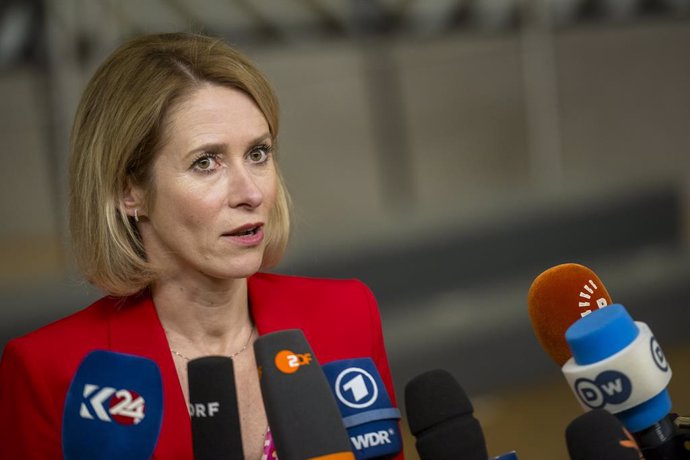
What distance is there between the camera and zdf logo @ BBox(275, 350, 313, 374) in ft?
2.81

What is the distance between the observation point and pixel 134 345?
4.43 ft

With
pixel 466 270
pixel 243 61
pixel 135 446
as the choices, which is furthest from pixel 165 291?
pixel 466 270

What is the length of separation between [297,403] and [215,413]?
0.06 meters

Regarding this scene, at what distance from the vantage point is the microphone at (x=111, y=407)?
937mm

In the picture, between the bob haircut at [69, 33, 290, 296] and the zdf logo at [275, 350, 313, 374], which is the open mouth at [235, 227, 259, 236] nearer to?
the bob haircut at [69, 33, 290, 296]

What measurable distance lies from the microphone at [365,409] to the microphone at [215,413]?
0.55 feet

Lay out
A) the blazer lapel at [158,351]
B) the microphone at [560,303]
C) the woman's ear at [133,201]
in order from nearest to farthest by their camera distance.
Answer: the microphone at [560,303], the blazer lapel at [158,351], the woman's ear at [133,201]

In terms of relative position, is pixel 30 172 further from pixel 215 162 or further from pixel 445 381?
pixel 445 381

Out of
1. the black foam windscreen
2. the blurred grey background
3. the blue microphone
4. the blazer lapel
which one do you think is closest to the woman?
the blazer lapel

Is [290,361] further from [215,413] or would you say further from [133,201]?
[133,201]

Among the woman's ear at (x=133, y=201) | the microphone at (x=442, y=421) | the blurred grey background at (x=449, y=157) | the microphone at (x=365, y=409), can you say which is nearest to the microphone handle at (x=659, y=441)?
the microphone at (x=442, y=421)

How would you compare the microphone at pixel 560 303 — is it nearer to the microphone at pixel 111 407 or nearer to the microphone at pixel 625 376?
the microphone at pixel 625 376

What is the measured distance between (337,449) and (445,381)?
15 cm

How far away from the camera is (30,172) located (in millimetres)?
5746
